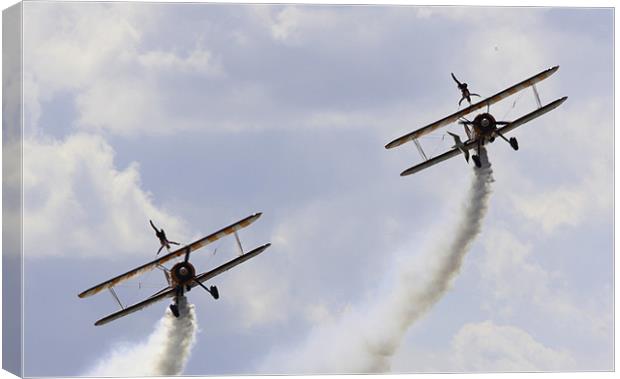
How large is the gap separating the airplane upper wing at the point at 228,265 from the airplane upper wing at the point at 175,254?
0.95m

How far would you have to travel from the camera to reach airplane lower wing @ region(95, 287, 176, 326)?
238 feet

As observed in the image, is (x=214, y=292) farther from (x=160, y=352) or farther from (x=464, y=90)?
(x=464, y=90)

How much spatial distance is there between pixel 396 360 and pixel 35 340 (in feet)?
42.4

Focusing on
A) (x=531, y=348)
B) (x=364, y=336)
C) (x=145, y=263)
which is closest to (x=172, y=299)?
(x=145, y=263)

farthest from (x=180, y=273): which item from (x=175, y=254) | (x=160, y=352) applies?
(x=160, y=352)

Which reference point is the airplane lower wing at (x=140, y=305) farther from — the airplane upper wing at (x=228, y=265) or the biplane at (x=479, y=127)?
the biplane at (x=479, y=127)

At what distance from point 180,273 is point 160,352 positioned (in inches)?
116

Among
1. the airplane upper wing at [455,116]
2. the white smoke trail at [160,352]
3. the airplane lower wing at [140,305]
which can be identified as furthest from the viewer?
the airplane upper wing at [455,116]

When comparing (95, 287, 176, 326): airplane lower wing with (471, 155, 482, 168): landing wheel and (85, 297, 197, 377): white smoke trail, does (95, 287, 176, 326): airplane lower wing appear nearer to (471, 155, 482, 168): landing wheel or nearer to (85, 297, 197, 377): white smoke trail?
(85, 297, 197, 377): white smoke trail

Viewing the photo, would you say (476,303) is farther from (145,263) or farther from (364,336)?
(145,263)

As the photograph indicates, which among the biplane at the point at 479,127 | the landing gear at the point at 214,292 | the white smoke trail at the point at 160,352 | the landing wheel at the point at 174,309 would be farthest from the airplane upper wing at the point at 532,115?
the landing wheel at the point at 174,309

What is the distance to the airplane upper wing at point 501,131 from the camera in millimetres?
72312

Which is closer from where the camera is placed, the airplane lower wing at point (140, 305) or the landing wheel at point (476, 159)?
the airplane lower wing at point (140, 305)

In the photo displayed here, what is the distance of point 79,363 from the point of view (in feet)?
224
